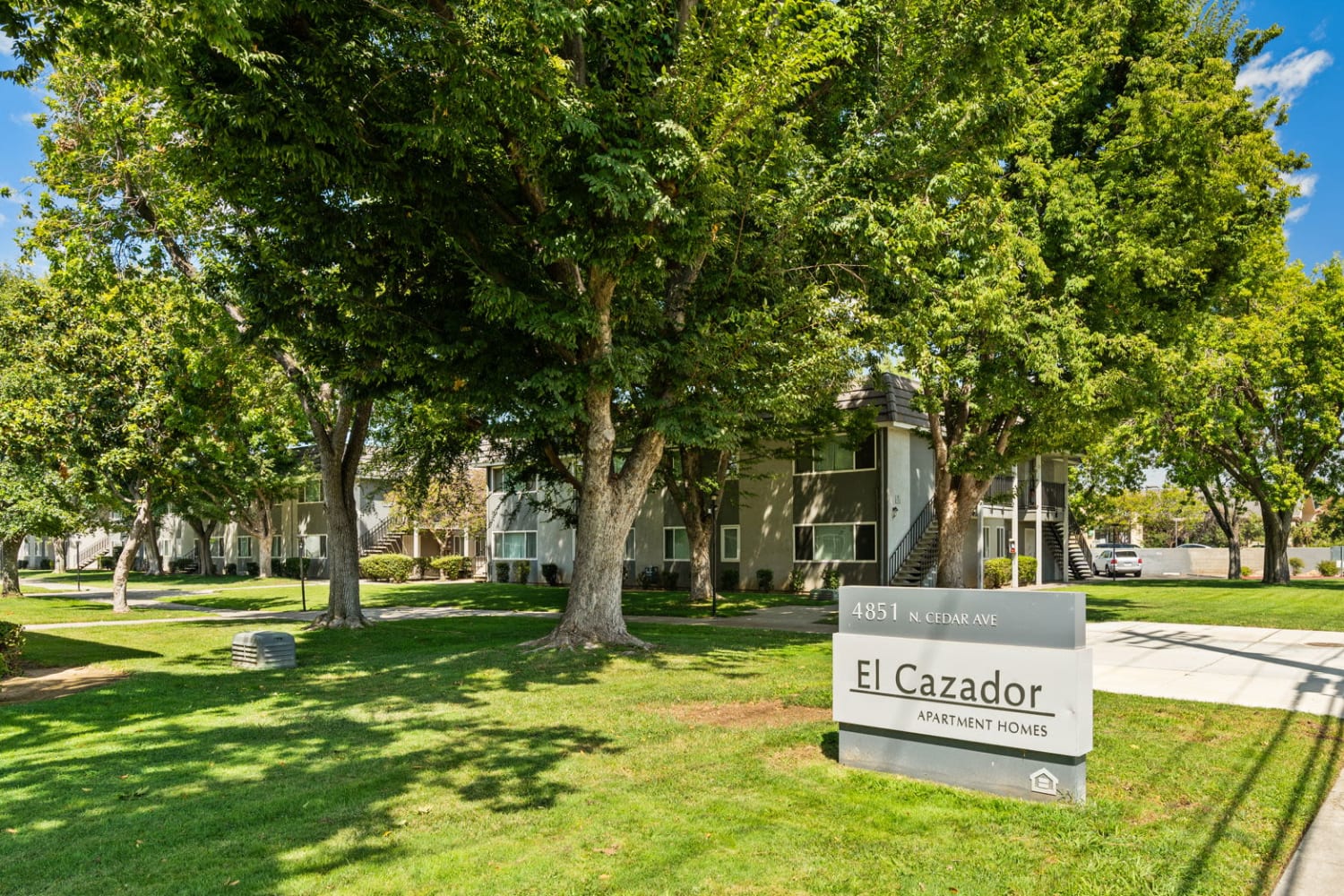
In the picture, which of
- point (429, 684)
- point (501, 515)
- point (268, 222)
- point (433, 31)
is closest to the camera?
point (433, 31)

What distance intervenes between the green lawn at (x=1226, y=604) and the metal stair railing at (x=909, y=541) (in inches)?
207

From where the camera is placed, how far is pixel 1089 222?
16438mm

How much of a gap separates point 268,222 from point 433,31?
181 inches

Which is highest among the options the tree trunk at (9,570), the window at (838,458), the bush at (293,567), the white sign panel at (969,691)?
the window at (838,458)

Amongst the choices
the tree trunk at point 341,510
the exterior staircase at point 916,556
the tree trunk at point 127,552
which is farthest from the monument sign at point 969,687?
the tree trunk at point 127,552

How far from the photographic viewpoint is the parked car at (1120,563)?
1594 inches

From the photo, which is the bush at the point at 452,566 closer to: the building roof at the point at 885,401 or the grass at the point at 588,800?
the building roof at the point at 885,401

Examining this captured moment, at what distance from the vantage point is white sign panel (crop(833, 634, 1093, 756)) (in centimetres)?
564

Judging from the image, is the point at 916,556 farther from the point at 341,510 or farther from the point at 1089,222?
the point at 341,510

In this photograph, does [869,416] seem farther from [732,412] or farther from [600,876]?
[600,876]

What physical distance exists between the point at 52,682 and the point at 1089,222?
18322 mm

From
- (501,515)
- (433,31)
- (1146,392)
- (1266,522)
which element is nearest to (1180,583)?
(1266,522)

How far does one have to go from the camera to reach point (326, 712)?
8945 mm

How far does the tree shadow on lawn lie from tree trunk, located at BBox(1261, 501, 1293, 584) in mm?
31830
